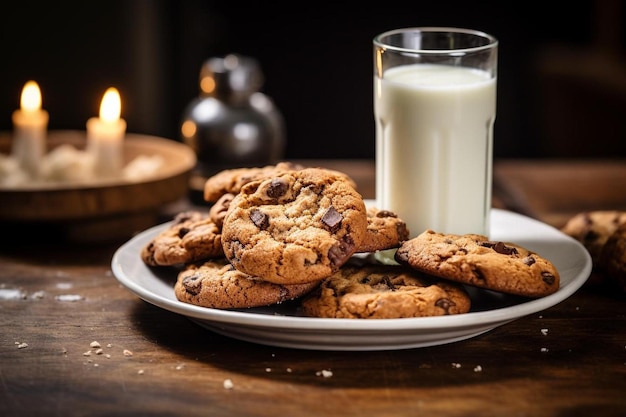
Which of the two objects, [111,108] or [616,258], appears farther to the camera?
[111,108]

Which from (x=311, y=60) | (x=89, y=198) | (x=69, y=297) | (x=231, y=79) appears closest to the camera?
(x=69, y=297)

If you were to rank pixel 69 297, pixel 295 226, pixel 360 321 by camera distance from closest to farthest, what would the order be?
pixel 360 321 → pixel 295 226 → pixel 69 297

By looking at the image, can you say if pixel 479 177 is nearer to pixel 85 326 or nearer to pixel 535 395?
pixel 535 395

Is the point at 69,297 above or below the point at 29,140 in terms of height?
below

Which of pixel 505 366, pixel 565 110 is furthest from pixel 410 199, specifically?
pixel 565 110

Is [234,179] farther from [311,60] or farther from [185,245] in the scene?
[311,60]

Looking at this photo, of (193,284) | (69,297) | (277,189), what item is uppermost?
(277,189)

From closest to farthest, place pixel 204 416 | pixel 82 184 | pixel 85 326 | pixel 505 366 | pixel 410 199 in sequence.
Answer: pixel 204 416 → pixel 505 366 → pixel 85 326 → pixel 410 199 → pixel 82 184

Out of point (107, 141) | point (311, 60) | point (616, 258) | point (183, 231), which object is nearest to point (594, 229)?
point (616, 258)
